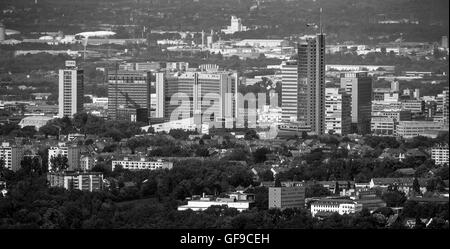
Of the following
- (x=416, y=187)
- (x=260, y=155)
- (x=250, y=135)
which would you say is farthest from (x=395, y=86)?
(x=416, y=187)

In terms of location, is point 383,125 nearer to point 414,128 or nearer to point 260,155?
point 414,128

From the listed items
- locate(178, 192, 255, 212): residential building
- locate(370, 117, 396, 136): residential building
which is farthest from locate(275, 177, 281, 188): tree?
locate(370, 117, 396, 136): residential building

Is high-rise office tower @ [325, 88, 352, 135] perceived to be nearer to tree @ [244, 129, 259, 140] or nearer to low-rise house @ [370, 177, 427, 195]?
tree @ [244, 129, 259, 140]

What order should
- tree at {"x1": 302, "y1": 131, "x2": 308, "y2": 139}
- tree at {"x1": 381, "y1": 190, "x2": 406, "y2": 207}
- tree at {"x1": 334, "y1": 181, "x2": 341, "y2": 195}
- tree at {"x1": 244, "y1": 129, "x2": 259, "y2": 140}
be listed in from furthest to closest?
1. tree at {"x1": 302, "y1": 131, "x2": 308, "y2": 139}
2. tree at {"x1": 244, "y1": 129, "x2": 259, "y2": 140}
3. tree at {"x1": 334, "y1": 181, "x2": 341, "y2": 195}
4. tree at {"x1": 381, "y1": 190, "x2": 406, "y2": 207}

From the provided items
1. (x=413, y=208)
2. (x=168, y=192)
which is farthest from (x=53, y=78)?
(x=413, y=208)


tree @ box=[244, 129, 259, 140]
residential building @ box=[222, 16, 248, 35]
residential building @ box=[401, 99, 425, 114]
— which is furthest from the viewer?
residential building @ box=[222, 16, 248, 35]

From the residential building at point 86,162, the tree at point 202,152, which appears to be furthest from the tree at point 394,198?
the tree at point 202,152
